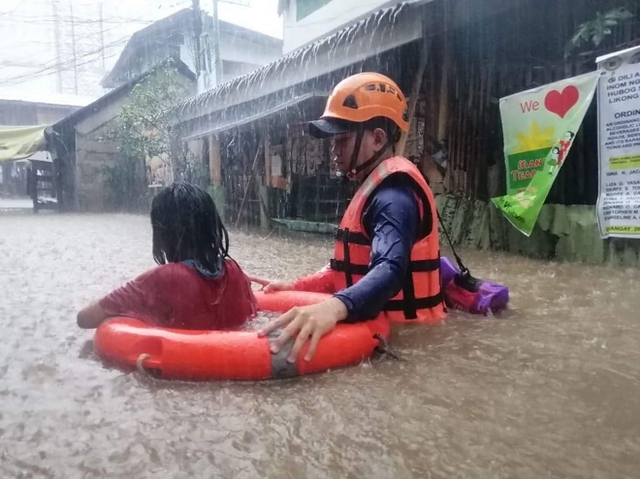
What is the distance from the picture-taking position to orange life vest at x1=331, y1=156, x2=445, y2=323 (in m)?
2.83

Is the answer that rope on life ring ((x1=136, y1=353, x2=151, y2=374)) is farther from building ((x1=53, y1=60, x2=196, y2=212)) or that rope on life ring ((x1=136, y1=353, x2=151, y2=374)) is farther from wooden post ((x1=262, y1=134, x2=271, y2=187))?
building ((x1=53, y1=60, x2=196, y2=212))

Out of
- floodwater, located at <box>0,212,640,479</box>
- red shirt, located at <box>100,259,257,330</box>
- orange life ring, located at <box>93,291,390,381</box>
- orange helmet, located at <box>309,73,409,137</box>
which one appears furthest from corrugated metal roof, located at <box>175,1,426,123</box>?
orange life ring, located at <box>93,291,390,381</box>

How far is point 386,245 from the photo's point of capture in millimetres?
2520

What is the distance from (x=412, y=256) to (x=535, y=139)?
12.5ft

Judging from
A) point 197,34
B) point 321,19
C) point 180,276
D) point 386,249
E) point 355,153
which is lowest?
point 180,276

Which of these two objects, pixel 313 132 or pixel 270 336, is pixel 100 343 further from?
pixel 313 132

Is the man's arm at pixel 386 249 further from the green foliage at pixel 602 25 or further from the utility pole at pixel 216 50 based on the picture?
the utility pole at pixel 216 50

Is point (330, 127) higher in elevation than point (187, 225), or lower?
higher

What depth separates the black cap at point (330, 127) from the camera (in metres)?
2.84

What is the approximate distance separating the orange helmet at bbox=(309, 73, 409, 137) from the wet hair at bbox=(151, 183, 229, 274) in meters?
0.69

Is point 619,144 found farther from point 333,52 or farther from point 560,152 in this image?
point 333,52

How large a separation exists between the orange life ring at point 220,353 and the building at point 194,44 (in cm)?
1882

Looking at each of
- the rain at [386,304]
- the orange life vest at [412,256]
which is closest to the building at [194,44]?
the rain at [386,304]

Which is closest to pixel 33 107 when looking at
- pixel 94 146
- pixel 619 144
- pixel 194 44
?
pixel 94 146
